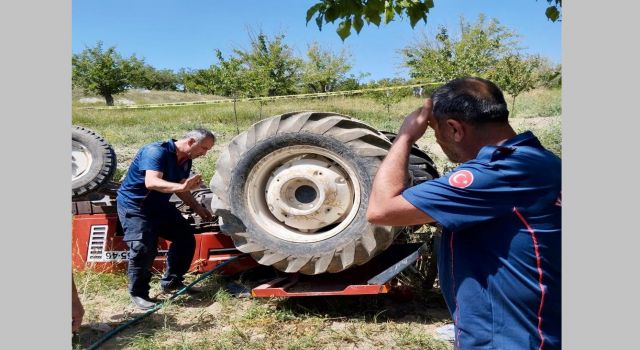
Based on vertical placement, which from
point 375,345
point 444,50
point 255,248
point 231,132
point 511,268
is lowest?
point 375,345

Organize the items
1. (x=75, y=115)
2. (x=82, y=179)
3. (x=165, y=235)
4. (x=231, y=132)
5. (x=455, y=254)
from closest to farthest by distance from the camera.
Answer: (x=455, y=254)
(x=165, y=235)
(x=82, y=179)
(x=231, y=132)
(x=75, y=115)

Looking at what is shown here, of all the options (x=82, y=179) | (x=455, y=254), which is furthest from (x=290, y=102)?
(x=455, y=254)

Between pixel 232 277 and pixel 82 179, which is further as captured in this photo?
pixel 82 179

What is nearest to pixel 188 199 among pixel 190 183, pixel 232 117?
pixel 190 183

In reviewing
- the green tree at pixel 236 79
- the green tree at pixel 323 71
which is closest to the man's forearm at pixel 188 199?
the green tree at pixel 236 79

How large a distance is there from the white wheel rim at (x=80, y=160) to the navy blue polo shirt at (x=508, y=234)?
5087 millimetres

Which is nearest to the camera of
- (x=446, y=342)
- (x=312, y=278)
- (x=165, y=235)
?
(x=446, y=342)

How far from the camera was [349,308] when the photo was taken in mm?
4340

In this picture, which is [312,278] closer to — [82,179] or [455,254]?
[455,254]

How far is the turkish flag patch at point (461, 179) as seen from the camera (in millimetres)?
1680

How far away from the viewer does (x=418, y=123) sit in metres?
1.98

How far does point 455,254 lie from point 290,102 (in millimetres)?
24173

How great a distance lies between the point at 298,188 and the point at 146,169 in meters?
1.52

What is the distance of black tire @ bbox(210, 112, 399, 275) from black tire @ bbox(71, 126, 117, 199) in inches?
94.0
